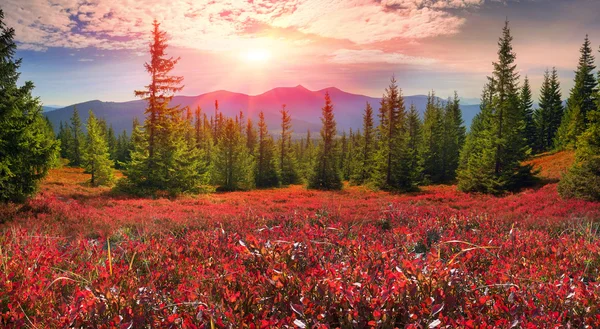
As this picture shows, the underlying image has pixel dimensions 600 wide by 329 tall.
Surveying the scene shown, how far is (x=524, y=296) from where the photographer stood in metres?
2.08

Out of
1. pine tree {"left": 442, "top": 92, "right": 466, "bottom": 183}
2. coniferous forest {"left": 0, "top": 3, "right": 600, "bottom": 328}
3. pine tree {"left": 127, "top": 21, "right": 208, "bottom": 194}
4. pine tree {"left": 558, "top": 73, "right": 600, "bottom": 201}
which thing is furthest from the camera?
pine tree {"left": 442, "top": 92, "right": 466, "bottom": 183}

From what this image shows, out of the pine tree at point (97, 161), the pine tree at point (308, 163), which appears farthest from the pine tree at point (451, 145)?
the pine tree at point (97, 161)

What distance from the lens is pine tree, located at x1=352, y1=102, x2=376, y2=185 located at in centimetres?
5050

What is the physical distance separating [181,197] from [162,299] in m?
24.7

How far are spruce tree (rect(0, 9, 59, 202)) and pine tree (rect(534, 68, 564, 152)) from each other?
70570 mm

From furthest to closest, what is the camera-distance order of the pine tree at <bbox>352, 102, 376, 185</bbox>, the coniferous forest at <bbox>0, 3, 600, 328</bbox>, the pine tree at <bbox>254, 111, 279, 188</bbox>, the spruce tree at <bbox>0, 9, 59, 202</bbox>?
the pine tree at <bbox>254, 111, 279, 188</bbox> → the pine tree at <bbox>352, 102, 376, 185</bbox> → the spruce tree at <bbox>0, 9, 59, 202</bbox> → the coniferous forest at <bbox>0, 3, 600, 328</bbox>

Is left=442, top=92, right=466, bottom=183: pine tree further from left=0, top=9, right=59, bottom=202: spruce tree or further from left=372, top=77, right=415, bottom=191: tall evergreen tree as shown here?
left=0, top=9, right=59, bottom=202: spruce tree

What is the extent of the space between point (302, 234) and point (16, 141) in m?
18.7

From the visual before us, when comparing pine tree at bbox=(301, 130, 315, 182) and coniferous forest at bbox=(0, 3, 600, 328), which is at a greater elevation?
coniferous forest at bbox=(0, 3, 600, 328)

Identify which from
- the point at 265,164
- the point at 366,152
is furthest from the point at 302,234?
the point at 366,152

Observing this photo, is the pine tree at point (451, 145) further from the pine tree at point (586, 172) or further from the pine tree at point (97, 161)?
the pine tree at point (97, 161)

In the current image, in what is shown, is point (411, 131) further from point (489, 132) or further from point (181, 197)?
point (181, 197)

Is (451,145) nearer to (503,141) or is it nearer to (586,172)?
(503,141)

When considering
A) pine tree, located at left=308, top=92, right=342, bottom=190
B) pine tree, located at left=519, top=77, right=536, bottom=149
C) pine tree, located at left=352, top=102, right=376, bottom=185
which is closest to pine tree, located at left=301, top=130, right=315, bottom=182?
pine tree, located at left=308, top=92, right=342, bottom=190
